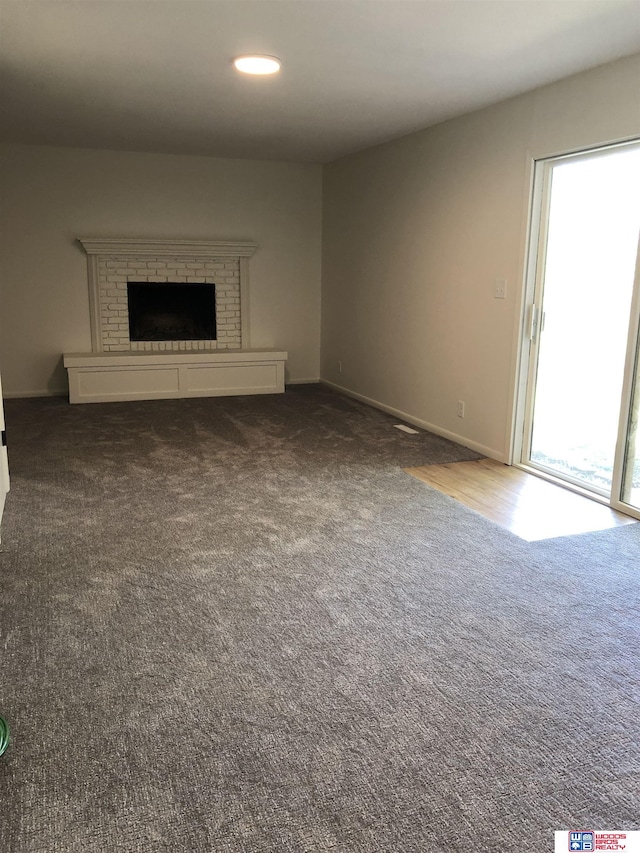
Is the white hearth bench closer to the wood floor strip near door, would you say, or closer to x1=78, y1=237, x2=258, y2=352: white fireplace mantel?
x1=78, y1=237, x2=258, y2=352: white fireplace mantel

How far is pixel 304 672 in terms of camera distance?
2.21 meters

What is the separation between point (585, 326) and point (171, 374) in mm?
4127

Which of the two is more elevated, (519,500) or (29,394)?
(29,394)

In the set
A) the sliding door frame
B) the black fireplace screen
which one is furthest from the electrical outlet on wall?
the black fireplace screen

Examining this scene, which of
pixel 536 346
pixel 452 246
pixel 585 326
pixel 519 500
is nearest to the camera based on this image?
pixel 519 500

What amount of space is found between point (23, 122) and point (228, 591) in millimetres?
4467

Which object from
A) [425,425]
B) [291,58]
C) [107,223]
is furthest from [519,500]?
[107,223]

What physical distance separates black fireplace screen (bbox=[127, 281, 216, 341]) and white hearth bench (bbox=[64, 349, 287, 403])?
0.33 metres

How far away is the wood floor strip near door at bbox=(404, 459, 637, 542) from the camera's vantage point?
11.7ft

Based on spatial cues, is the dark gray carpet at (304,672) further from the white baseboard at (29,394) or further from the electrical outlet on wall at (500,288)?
the white baseboard at (29,394)

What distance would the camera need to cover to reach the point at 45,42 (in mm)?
3342

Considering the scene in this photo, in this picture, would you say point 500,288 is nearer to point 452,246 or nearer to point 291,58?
point 452,246

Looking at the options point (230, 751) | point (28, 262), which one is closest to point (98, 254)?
point (28, 262)

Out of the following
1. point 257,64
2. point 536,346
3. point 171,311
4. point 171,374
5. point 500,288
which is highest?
point 257,64
